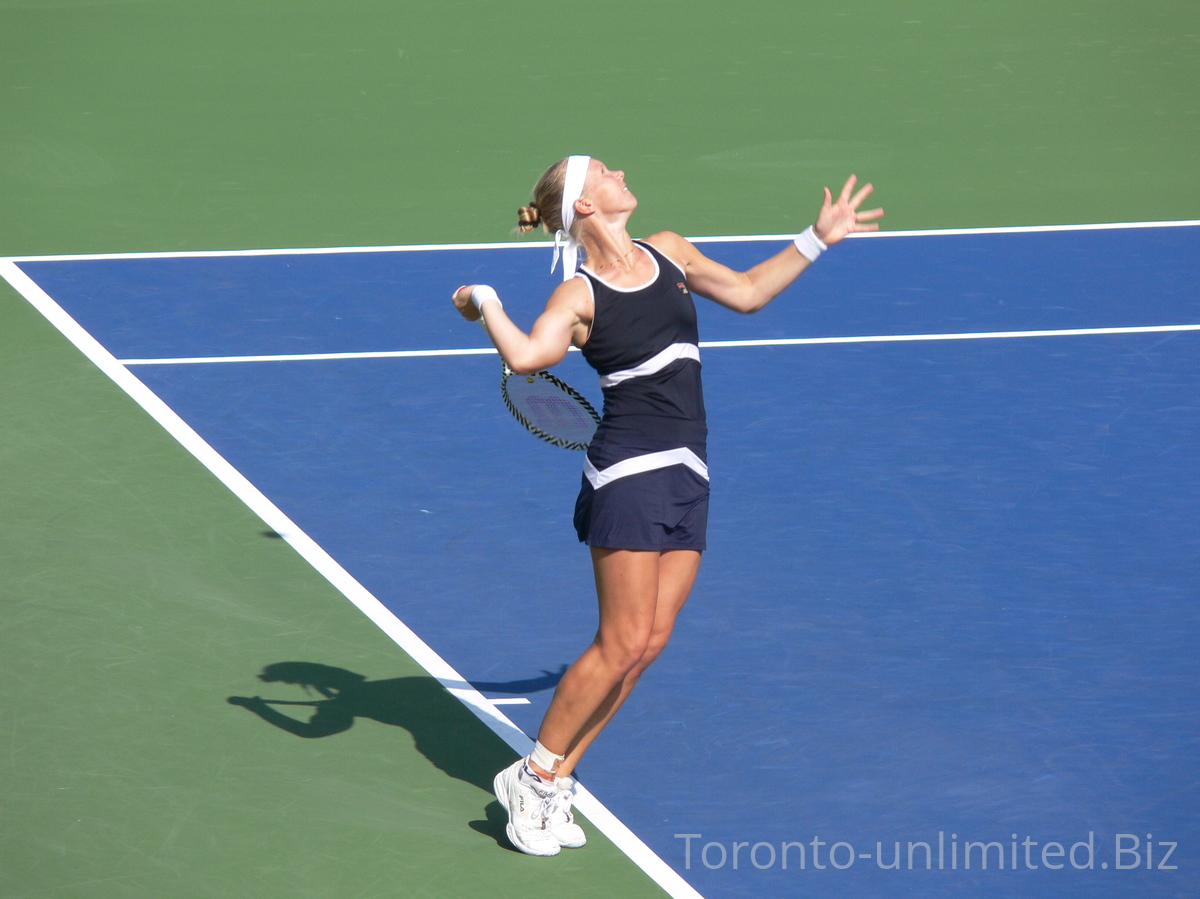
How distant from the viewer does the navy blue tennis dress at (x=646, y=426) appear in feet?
15.7

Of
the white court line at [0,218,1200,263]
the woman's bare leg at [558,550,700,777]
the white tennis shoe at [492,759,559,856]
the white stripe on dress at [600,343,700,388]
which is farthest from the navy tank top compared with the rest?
the white court line at [0,218,1200,263]

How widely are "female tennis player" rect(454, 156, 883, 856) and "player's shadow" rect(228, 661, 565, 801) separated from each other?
0.59 meters

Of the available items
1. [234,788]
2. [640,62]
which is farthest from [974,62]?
[234,788]

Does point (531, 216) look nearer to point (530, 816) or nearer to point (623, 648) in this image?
point (623, 648)

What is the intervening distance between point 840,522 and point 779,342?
104 inches

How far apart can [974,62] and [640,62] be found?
11.4 feet

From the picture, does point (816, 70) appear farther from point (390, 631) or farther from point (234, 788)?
point (234, 788)

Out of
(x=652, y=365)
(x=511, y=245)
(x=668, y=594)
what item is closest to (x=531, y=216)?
(x=652, y=365)

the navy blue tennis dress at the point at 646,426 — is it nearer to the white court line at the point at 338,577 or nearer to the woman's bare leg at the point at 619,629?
the woman's bare leg at the point at 619,629

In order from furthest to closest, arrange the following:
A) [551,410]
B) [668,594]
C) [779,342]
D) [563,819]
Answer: [779,342]
[551,410]
[563,819]
[668,594]

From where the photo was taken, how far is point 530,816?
196 inches

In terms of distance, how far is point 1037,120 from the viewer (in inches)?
571

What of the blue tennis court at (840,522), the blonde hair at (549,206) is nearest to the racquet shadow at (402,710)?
the blue tennis court at (840,522)

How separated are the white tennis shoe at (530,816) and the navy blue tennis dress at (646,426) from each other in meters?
0.85
